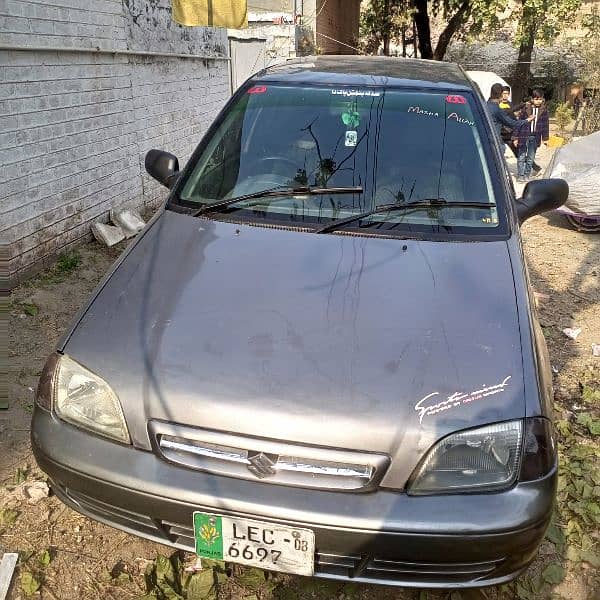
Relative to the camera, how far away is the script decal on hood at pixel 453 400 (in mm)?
1754

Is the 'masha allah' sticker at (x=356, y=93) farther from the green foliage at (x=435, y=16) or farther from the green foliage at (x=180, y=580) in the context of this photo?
the green foliage at (x=435, y=16)

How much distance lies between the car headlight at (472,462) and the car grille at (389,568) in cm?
24

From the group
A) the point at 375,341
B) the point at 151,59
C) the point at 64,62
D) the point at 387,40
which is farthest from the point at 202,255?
the point at 387,40

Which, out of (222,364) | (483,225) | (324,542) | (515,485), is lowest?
(324,542)

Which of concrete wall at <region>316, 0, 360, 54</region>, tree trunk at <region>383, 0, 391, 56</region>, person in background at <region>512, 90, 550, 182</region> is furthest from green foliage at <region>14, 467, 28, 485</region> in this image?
tree trunk at <region>383, 0, 391, 56</region>

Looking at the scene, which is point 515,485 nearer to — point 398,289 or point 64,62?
point 398,289

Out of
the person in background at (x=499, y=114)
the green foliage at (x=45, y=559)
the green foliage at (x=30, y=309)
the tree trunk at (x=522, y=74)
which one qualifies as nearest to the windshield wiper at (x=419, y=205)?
the green foliage at (x=45, y=559)

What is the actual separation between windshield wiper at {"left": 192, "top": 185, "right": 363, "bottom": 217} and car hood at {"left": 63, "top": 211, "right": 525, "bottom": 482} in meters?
0.28

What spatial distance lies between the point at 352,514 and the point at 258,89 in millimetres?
2404

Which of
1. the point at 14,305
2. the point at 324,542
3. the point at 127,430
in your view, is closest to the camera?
the point at 324,542

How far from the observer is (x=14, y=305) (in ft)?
13.7

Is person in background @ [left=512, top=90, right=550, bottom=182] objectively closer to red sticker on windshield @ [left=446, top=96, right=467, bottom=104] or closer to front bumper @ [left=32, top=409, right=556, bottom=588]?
red sticker on windshield @ [left=446, top=96, right=467, bottom=104]

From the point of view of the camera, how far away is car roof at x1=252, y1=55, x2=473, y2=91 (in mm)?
3229

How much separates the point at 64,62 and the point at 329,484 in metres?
4.37
